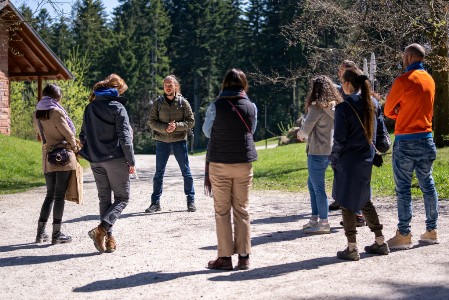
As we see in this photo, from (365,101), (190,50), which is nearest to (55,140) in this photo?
(365,101)

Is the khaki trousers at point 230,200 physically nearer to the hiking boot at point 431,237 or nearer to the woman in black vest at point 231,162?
the woman in black vest at point 231,162

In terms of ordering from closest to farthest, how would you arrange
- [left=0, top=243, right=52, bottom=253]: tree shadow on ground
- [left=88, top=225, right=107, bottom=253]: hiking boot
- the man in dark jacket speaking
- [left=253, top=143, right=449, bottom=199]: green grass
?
[left=88, top=225, right=107, bottom=253]: hiking boot < [left=0, top=243, right=52, bottom=253]: tree shadow on ground < the man in dark jacket speaking < [left=253, top=143, right=449, bottom=199]: green grass

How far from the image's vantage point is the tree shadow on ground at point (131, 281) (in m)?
5.79

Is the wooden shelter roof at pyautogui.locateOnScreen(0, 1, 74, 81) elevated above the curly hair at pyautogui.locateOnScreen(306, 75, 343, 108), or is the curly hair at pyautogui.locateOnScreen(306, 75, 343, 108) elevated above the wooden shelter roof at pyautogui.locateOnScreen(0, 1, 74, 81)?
the wooden shelter roof at pyautogui.locateOnScreen(0, 1, 74, 81)

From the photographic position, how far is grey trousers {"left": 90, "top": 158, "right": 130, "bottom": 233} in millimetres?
7355

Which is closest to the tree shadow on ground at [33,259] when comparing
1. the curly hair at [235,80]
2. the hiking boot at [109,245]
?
the hiking boot at [109,245]

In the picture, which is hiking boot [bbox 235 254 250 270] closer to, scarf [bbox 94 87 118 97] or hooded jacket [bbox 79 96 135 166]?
→ hooded jacket [bbox 79 96 135 166]

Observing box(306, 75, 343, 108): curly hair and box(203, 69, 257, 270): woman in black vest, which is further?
box(306, 75, 343, 108): curly hair

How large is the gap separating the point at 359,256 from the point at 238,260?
1.23m

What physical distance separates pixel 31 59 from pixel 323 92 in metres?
22.5

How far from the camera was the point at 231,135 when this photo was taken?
20.7ft

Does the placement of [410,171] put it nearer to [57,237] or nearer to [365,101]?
[365,101]

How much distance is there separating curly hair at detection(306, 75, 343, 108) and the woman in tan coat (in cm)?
293

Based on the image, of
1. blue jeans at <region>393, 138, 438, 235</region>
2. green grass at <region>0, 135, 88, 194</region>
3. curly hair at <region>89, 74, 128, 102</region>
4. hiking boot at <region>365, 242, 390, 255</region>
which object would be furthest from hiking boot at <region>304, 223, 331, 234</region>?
green grass at <region>0, 135, 88, 194</region>
